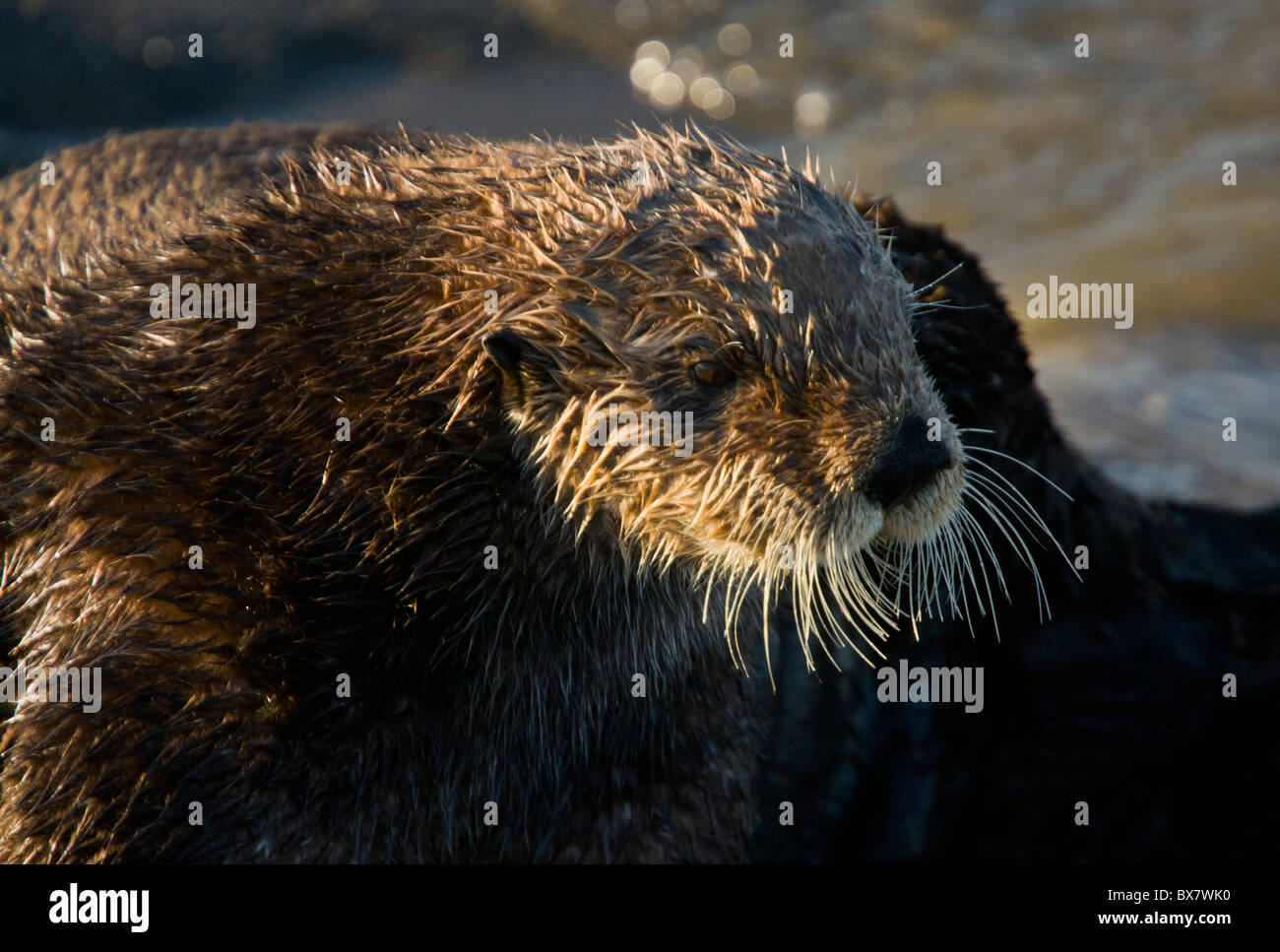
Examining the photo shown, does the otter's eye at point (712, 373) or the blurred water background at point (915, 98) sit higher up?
the blurred water background at point (915, 98)

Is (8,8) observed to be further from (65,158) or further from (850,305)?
(850,305)

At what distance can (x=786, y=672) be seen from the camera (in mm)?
4414

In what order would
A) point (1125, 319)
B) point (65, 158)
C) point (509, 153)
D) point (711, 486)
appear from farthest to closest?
point (1125, 319) → point (65, 158) → point (509, 153) → point (711, 486)

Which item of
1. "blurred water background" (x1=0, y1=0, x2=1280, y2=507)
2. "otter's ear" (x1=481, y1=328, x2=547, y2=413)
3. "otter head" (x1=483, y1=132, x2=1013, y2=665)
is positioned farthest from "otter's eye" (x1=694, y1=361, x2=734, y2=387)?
"blurred water background" (x1=0, y1=0, x2=1280, y2=507)

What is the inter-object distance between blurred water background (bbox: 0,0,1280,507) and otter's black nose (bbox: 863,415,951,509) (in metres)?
4.87

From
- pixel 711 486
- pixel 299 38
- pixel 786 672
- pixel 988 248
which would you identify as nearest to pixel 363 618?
pixel 711 486

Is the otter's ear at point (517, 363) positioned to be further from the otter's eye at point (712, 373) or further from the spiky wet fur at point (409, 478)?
the otter's eye at point (712, 373)

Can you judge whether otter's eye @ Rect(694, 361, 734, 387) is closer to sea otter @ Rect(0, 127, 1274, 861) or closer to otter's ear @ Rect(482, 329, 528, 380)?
sea otter @ Rect(0, 127, 1274, 861)

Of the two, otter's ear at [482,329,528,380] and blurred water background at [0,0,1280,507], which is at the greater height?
blurred water background at [0,0,1280,507]

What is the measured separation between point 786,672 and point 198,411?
7.34 ft

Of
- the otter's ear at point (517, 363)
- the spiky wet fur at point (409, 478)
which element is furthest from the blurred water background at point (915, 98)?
the otter's ear at point (517, 363)

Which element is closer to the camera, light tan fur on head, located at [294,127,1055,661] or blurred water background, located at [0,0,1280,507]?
light tan fur on head, located at [294,127,1055,661]

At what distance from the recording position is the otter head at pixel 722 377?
113 inches

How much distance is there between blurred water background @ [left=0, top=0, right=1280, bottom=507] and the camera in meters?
8.64
